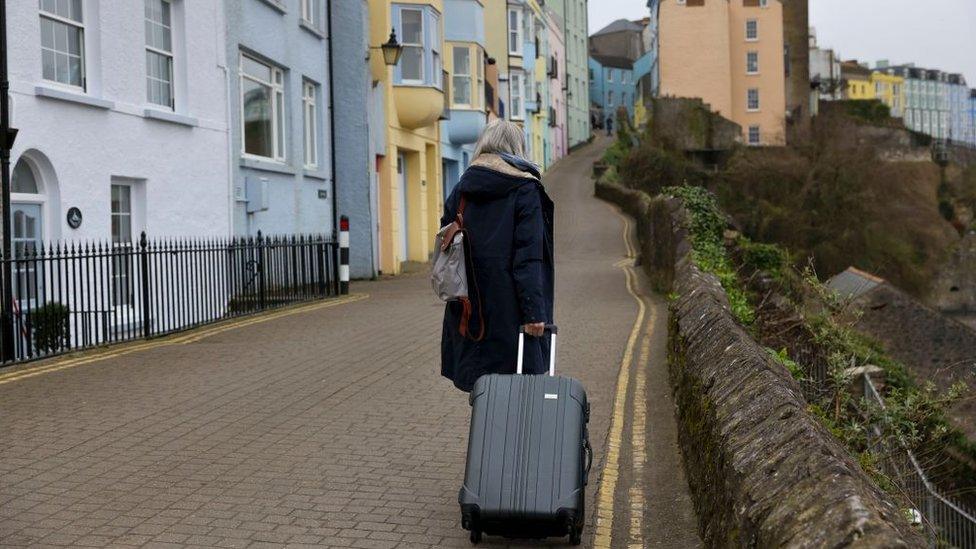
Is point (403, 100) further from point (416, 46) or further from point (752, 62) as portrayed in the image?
point (752, 62)

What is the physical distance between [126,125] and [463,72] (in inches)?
764

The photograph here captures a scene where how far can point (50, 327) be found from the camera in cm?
1190

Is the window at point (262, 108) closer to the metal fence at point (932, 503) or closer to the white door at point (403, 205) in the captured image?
the white door at point (403, 205)

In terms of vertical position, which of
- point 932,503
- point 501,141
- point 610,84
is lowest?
point 932,503

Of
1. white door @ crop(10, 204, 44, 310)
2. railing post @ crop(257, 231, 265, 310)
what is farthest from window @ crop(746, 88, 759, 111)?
white door @ crop(10, 204, 44, 310)

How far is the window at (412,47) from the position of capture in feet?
89.7

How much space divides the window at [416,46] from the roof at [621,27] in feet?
348

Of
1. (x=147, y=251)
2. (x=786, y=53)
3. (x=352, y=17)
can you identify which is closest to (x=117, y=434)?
(x=147, y=251)

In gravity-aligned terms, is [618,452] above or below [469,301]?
below

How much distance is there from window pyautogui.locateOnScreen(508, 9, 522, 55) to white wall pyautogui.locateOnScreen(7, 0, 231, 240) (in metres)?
41.2

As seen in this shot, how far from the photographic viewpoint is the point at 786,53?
75.8m

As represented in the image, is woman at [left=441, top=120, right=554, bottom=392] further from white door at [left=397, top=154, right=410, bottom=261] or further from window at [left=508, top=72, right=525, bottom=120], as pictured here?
window at [left=508, top=72, right=525, bottom=120]

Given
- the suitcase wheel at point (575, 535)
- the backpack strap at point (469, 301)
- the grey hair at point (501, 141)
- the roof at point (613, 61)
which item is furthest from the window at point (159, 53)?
the roof at point (613, 61)

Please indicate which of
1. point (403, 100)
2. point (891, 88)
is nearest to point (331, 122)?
point (403, 100)
